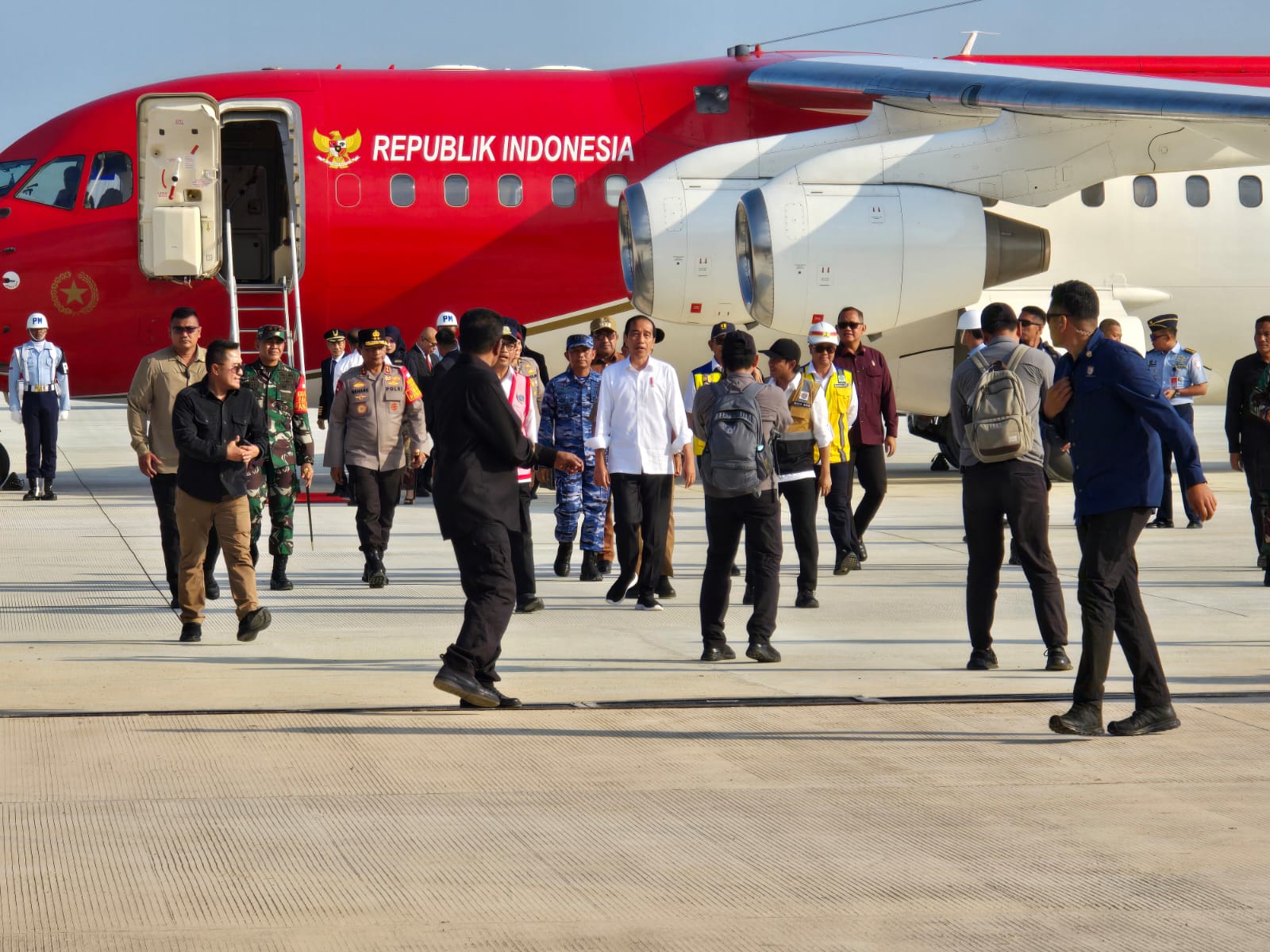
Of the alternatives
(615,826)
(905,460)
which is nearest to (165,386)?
(615,826)

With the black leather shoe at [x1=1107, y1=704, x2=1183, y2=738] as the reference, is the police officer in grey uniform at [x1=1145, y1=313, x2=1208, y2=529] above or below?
above

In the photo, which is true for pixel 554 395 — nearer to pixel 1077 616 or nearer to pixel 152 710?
pixel 1077 616

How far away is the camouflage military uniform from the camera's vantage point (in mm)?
11055

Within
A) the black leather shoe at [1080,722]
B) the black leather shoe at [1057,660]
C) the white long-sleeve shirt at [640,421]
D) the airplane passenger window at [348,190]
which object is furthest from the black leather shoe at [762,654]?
the airplane passenger window at [348,190]

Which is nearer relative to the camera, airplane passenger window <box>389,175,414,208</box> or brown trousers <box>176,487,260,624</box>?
brown trousers <box>176,487,260,624</box>

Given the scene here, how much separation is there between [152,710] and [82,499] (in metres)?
10.5

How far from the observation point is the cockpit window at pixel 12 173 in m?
17.2

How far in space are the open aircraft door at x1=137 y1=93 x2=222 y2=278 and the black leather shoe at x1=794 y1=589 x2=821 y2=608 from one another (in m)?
8.38

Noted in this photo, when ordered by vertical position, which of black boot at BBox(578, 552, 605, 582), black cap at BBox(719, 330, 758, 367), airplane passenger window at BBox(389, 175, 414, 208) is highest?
airplane passenger window at BBox(389, 175, 414, 208)

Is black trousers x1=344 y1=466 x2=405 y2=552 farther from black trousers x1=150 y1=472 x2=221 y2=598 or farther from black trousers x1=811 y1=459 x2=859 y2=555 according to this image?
black trousers x1=811 y1=459 x2=859 y2=555

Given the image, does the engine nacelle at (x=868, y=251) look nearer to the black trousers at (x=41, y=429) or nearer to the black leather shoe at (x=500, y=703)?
the black trousers at (x=41, y=429)

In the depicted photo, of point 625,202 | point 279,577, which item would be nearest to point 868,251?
point 625,202

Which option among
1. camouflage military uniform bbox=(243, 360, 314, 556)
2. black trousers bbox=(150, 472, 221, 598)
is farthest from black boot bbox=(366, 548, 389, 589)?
black trousers bbox=(150, 472, 221, 598)

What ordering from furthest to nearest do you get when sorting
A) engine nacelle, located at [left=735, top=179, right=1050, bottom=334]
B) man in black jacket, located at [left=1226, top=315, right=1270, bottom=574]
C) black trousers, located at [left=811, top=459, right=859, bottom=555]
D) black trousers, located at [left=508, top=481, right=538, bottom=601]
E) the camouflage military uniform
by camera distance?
1. engine nacelle, located at [left=735, top=179, right=1050, bottom=334]
2. black trousers, located at [left=811, top=459, right=859, bottom=555]
3. man in black jacket, located at [left=1226, top=315, right=1270, bottom=574]
4. the camouflage military uniform
5. black trousers, located at [left=508, top=481, right=538, bottom=601]
